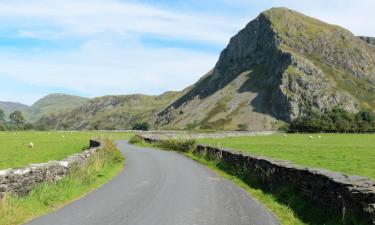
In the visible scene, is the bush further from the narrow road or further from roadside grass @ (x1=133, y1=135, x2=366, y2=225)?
roadside grass @ (x1=133, y1=135, x2=366, y2=225)

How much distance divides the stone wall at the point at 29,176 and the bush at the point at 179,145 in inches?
1215

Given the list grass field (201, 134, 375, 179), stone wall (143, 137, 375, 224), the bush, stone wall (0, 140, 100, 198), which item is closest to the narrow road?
stone wall (143, 137, 375, 224)

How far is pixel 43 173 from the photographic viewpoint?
832 inches

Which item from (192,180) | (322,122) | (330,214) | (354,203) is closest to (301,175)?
(330,214)

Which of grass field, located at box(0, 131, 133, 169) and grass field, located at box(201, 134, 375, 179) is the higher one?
grass field, located at box(201, 134, 375, 179)

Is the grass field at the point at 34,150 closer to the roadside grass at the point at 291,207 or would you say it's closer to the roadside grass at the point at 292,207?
the roadside grass at the point at 291,207

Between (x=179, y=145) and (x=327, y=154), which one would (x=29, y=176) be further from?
(x=179, y=145)

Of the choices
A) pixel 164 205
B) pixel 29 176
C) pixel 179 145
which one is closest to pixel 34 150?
pixel 179 145

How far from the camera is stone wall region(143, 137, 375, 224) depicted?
42.5ft

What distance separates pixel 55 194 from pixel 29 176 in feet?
4.78

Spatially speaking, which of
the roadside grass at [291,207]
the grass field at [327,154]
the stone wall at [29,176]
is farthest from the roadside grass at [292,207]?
the stone wall at [29,176]

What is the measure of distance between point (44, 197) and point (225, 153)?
19.7 m

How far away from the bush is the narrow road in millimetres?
28297

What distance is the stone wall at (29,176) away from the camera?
57.6 ft
